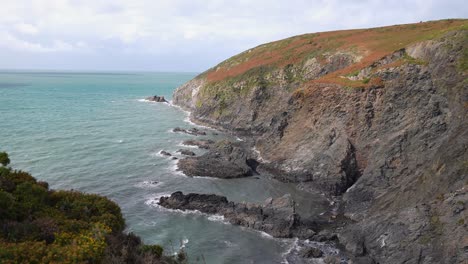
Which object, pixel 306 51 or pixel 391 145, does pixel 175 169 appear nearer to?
pixel 391 145

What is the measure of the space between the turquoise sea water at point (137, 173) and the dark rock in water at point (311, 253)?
7.23 feet

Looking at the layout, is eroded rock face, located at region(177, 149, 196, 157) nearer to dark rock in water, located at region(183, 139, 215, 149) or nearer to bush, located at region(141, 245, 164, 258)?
dark rock in water, located at region(183, 139, 215, 149)

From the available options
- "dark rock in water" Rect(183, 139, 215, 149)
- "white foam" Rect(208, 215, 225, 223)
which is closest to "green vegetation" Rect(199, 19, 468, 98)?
"dark rock in water" Rect(183, 139, 215, 149)

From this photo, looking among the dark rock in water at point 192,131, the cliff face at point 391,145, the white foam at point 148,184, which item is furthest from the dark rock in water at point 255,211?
the dark rock in water at point 192,131

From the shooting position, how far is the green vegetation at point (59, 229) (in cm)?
1440

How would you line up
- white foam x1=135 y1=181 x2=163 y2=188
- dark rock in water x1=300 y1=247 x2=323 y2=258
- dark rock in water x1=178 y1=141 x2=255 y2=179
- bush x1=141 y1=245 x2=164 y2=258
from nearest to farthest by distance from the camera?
bush x1=141 y1=245 x2=164 y2=258, dark rock in water x1=300 y1=247 x2=323 y2=258, white foam x1=135 y1=181 x2=163 y2=188, dark rock in water x1=178 y1=141 x2=255 y2=179

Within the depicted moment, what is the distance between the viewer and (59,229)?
672 inches

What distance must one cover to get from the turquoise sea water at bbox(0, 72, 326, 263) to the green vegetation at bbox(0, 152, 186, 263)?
3364 mm

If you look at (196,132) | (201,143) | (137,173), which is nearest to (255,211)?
(137,173)

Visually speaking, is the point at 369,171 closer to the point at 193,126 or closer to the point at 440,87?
the point at 440,87

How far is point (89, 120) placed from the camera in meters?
94.4

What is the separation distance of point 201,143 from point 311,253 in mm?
42309

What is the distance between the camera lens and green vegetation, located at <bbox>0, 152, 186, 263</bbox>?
14.4m

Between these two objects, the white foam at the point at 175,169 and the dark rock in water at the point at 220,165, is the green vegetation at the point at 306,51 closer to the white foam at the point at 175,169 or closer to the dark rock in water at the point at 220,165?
the dark rock in water at the point at 220,165
